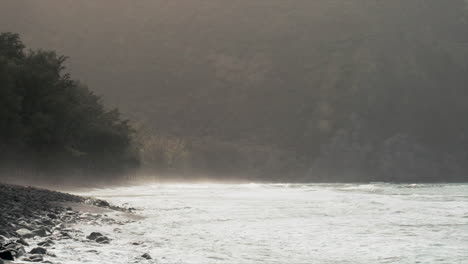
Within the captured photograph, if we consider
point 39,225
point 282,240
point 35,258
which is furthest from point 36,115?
A: point 35,258

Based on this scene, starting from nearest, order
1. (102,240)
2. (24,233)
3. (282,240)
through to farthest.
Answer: (24,233) → (102,240) → (282,240)

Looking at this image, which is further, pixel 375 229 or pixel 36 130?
pixel 36 130

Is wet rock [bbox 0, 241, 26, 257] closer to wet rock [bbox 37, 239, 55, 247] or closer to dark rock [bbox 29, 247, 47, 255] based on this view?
dark rock [bbox 29, 247, 47, 255]

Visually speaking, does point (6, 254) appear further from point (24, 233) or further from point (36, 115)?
point (36, 115)

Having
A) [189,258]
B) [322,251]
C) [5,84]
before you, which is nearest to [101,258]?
[189,258]

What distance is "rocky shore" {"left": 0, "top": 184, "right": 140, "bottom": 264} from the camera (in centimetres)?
1202

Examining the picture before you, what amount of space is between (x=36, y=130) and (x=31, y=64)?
703 centimetres

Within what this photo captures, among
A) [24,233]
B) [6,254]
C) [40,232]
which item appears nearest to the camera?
[6,254]

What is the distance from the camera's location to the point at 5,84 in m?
54.7

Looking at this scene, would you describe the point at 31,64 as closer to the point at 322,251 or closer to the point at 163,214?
the point at 163,214

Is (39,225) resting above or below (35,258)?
above

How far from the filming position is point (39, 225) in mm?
17391

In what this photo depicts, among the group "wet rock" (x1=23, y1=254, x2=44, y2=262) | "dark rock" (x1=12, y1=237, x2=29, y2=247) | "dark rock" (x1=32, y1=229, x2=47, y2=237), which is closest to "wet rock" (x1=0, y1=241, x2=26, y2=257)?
"wet rock" (x1=23, y1=254, x2=44, y2=262)

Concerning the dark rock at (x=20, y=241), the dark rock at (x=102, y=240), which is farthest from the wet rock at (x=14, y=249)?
the dark rock at (x=102, y=240)
